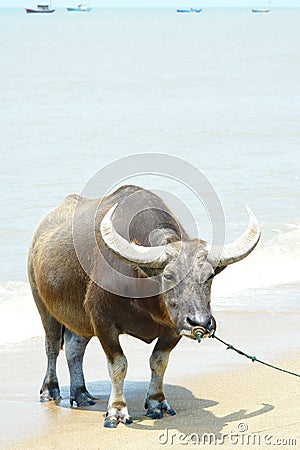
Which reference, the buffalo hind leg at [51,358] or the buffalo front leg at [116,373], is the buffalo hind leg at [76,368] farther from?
the buffalo front leg at [116,373]

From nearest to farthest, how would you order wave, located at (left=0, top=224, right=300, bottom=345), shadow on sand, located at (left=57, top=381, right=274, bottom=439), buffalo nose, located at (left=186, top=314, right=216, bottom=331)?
1. buffalo nose, located at (left=186, top=314, right=216, bottom=331)
2. shadow on sand, located at (left=57, top=381, right=274, bottom=439)
3. wave, located at (left=0, top=224, right=300, bottom=345)

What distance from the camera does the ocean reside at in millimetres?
12875

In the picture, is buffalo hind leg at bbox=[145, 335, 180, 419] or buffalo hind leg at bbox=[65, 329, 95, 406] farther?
buffalo hind leg at bbox=[65, 329, 95, 406]

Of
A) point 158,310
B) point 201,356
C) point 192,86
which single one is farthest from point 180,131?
point 158,310

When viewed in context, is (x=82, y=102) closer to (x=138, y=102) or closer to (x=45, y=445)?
(x=138, y=102)

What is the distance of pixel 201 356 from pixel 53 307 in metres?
1.70

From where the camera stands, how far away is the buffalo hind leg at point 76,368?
8133 millimetres

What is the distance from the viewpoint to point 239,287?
12344mm

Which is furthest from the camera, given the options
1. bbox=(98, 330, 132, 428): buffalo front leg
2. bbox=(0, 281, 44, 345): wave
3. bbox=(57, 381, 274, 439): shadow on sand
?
bbox=(0, 281, 44, 345): wave

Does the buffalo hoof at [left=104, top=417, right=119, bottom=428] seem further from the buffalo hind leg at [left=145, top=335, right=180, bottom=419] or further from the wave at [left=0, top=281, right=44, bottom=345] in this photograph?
the wave at [left=0, top=281, right=44, bottom=345]

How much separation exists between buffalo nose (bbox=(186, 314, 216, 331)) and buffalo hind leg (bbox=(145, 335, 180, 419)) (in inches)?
38.1

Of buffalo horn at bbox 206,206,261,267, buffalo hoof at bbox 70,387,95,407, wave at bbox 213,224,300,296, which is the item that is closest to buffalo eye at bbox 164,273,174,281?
buffalo horn at bbox 206,206,261,267

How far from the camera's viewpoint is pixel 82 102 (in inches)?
1484
